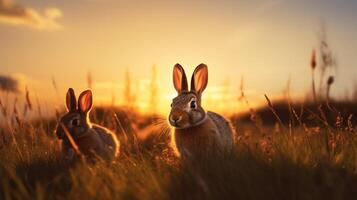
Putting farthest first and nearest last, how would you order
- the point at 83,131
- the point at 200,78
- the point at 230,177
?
the point at 83,131, the point at 200,78, the point at 230,177

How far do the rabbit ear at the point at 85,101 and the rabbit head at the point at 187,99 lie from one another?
3.39 feet

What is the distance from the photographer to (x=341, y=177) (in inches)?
163

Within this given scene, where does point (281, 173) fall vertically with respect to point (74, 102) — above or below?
below

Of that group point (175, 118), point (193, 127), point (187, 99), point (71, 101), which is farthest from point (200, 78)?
point (71, 101)

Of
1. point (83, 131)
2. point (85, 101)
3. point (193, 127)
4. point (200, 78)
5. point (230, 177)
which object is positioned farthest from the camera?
point (85, 101)

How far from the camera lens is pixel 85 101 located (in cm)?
639

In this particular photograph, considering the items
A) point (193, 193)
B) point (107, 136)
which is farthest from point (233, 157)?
point (107, 136)

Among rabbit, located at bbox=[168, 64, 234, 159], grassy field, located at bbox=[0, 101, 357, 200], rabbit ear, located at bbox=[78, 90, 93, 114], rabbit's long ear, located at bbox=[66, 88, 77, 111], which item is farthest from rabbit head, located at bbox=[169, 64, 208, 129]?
rabbit's long ear, located at bbox=[66, 88, 77, 111]

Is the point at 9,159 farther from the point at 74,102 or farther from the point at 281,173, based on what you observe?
the point at 281,173

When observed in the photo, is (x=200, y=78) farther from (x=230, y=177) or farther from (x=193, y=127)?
(x=230, y=177)

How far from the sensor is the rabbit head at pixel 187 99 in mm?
5312

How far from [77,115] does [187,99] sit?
1.43 metres

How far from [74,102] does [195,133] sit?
166 centimetres

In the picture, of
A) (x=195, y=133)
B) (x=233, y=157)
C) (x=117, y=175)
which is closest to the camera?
(x=117, y=175)
